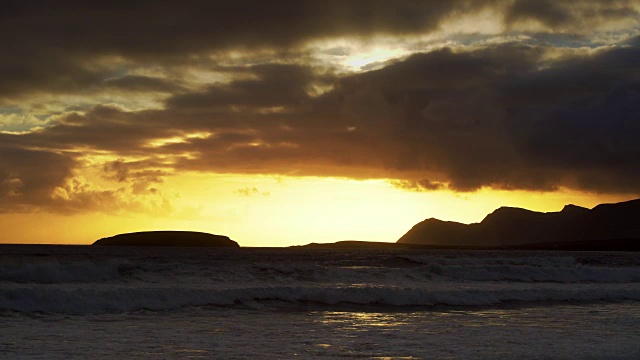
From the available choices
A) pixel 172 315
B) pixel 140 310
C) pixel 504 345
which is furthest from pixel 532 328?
pixel 140 310

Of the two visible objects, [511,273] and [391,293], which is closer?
[391,293]

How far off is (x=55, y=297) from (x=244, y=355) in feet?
41.1

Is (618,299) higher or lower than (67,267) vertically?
lower

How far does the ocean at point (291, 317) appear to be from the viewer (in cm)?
1564

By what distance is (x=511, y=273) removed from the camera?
4375 cm

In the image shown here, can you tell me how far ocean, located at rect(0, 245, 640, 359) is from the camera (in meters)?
15.6

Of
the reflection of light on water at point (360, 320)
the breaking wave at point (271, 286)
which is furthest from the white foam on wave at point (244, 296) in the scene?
the reflection of light on water at point (360, 320)

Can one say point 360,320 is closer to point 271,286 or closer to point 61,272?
point 271,286

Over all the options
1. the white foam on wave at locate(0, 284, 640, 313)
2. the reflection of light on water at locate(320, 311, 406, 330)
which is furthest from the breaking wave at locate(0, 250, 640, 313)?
the reflection of light on water at locate(320, 311, 406, 330)

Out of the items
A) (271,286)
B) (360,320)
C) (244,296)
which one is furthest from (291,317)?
(271,286)

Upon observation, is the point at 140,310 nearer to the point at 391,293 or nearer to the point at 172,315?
the point at 172,315

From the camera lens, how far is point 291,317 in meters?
22.6

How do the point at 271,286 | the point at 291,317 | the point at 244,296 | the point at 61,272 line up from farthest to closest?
the point at 61,272 → the point at 271,286 → the point at 244,296 → the point at 291,317

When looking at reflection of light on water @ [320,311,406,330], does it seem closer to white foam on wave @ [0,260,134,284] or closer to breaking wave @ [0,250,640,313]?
breaking wave @ [0,250,640,313]
